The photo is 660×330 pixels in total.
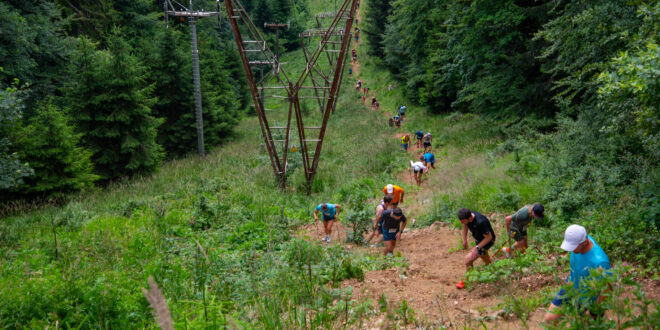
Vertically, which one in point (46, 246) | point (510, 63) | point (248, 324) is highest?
point (510, 63)

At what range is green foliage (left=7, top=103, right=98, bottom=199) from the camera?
14.1 meters

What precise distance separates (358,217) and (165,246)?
14.5 feet

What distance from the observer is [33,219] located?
11.9 metres

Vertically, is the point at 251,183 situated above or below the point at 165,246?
below

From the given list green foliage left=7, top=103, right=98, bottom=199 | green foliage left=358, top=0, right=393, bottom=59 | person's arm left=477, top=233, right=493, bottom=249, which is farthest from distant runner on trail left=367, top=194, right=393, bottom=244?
green foliage left=358, top=0, right=393, bottom=59

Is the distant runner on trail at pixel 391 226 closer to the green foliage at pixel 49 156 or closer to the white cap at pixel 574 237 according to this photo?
the white cap at pixel 574 237

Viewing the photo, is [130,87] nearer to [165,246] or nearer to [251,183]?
[251,183]

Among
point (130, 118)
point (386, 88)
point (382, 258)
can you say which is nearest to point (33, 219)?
point (130, 118)

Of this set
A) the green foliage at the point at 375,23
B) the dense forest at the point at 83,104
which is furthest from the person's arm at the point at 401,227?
the green foliage at the point at 375,23

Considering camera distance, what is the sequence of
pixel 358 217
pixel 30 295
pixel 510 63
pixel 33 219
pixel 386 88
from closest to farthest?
pixel 30 295 < pixel 358 217 < pixel 33 219 < pixel 510 63 < pixel 386 88

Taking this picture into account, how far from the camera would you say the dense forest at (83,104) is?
1418 cm

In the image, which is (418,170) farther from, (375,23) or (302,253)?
(375,23)

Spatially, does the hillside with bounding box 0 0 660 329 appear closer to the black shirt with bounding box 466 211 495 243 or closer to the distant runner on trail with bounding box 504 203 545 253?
the distant runner on trail with bounding box 504 203 545 253

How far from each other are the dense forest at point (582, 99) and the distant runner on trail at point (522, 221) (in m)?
1.23
